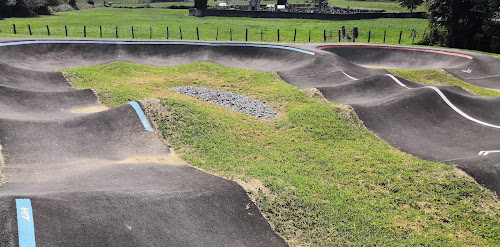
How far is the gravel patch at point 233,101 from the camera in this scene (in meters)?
18.1

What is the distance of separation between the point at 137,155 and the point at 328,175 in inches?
246

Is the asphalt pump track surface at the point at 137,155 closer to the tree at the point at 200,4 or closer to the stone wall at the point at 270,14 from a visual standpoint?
the stone wall at the point at 270,14

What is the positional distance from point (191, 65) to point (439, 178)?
19.4 metres

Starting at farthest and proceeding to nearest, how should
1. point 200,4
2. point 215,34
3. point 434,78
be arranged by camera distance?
point 200,4
point 215,34
point 434,78

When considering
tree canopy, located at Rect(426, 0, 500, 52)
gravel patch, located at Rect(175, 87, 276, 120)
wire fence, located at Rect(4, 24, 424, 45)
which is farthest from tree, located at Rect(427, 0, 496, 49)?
gravel patch, located at Rect(175, 87, 276, 120)

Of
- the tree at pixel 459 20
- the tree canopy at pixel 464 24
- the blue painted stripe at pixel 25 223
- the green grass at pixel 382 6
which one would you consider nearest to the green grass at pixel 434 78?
the tree canopy at pixel 464 24

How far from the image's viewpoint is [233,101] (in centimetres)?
1950

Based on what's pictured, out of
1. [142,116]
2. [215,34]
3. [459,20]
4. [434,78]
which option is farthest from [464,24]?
[142,116]

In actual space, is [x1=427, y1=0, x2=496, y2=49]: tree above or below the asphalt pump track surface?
above

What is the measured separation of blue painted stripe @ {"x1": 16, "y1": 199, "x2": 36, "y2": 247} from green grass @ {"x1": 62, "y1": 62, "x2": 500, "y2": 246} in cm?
521

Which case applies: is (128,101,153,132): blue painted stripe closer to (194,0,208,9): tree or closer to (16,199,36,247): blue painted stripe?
(16,199,36,247): blue painted stripe

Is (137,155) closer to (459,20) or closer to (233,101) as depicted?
(233,101)

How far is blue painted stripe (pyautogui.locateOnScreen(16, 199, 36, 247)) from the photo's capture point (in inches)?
278

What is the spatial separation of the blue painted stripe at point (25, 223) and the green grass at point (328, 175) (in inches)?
205
